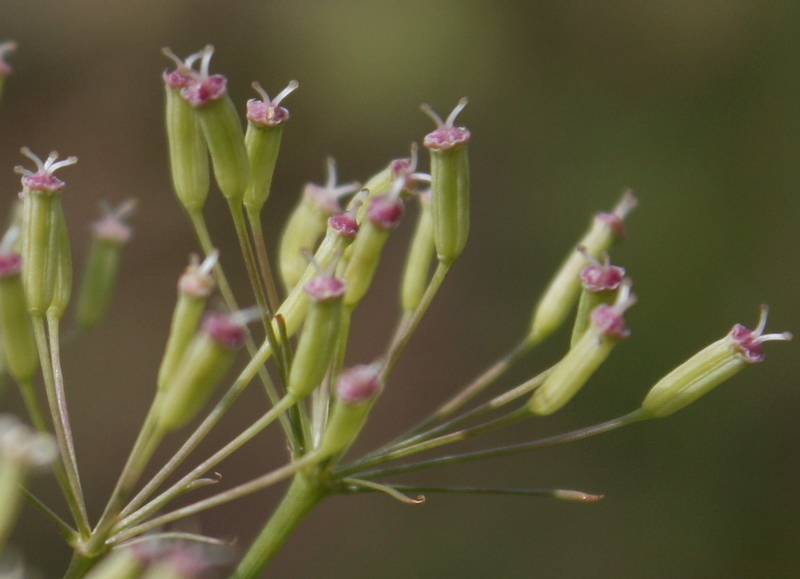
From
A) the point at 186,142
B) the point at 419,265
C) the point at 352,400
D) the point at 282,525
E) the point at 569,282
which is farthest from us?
the point at 419,265

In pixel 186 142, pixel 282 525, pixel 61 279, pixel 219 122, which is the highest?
pixel 219 122

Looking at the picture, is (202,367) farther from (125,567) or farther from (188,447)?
(125,567)

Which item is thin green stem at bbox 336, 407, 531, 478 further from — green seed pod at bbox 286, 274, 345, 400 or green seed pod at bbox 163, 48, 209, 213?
green seed pod at bbox 163, 48, 209, 213

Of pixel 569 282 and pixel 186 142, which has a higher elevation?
pixel 186 142

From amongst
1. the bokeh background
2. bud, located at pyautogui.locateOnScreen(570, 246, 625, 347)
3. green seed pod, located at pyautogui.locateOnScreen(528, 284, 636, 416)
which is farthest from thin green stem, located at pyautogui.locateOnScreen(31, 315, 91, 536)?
the bokeh background

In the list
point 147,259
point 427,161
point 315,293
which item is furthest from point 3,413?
point 315,293

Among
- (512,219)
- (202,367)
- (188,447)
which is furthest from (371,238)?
(512,219)

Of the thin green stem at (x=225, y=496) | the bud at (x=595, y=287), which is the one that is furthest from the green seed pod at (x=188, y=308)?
the bud at (x=595, y=287)
